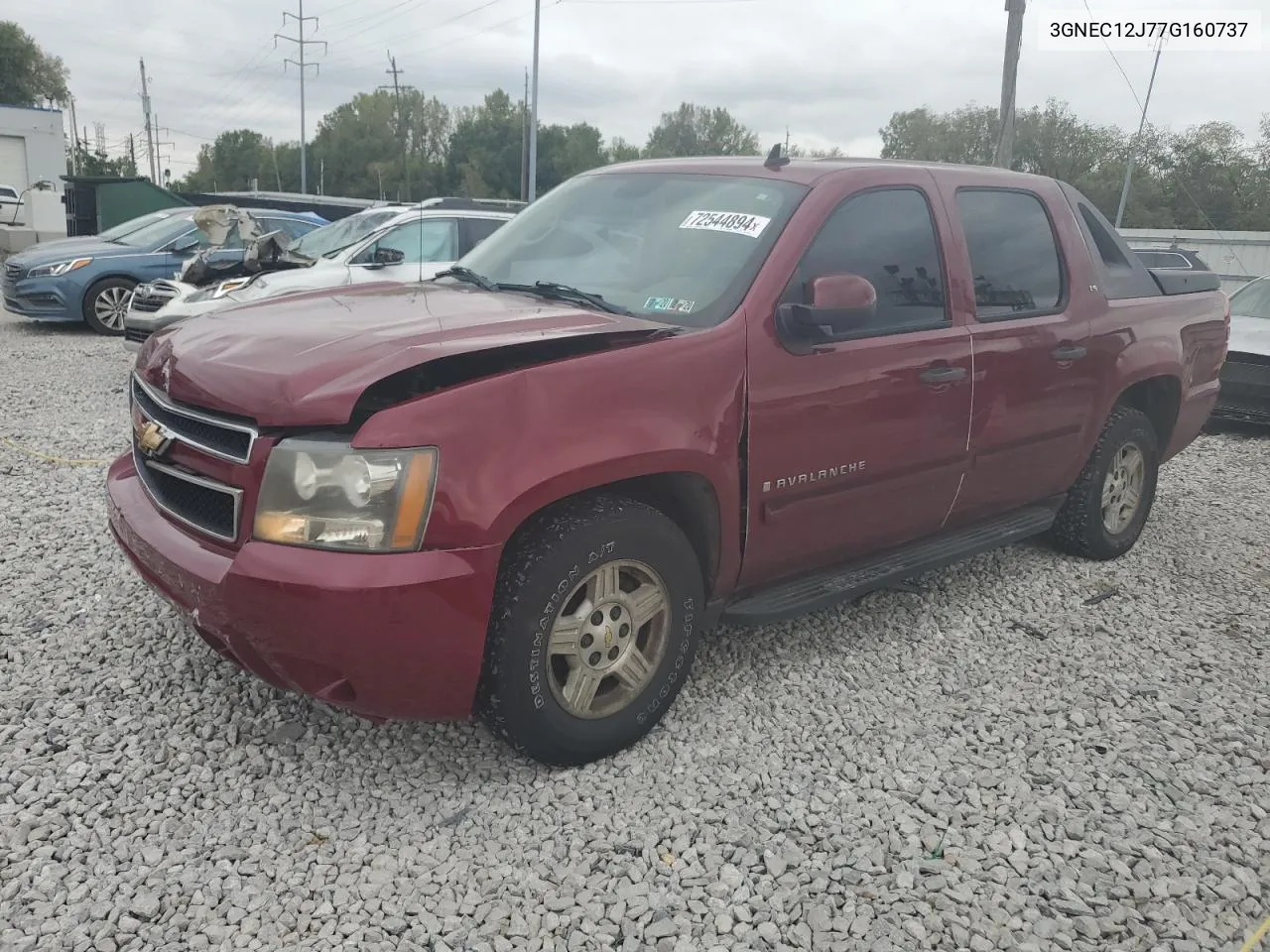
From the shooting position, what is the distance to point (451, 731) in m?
3.18

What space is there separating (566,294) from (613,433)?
35.3 inches

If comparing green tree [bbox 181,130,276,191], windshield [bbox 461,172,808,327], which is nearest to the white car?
windshield [bbox 461,172,808,327]

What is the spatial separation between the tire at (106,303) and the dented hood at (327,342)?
9.34 meters

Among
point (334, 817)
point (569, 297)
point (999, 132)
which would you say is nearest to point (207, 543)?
point (334, 817)

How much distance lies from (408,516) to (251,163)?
104268 millimetres

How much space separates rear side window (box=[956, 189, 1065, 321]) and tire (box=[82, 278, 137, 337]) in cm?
1028

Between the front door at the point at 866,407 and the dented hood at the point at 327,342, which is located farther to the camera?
the front door at the point at 866,407

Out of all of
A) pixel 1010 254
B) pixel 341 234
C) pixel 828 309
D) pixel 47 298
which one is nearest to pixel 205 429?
pixel 828 309

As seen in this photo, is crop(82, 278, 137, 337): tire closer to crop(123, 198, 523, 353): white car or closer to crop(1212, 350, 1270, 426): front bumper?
crop(123, 198, 523, 353): white car

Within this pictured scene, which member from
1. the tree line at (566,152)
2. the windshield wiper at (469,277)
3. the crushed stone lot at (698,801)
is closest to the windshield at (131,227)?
the crushed stone lot at (698,801)

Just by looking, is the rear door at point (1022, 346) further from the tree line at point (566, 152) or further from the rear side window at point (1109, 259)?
the tree line at point (566, 152)

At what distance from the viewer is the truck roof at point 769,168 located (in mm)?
3570

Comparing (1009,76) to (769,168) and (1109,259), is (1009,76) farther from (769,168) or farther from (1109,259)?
(769,168)

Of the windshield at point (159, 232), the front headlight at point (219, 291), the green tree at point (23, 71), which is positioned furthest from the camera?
the green tree at point (23, 71)
